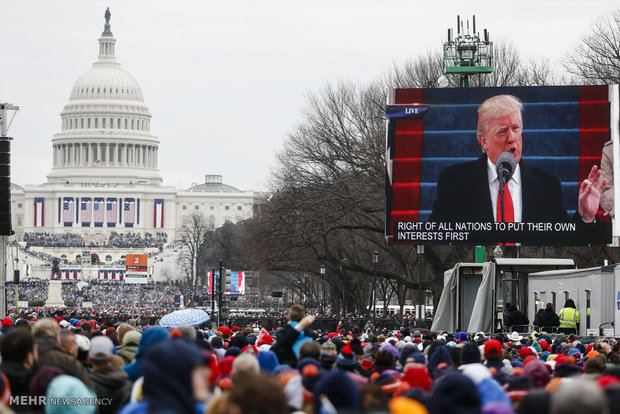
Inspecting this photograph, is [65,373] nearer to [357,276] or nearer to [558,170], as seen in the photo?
[558,170]

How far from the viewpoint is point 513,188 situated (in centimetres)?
3372

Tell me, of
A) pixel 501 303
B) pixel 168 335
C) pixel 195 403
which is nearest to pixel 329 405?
pixel 195 403

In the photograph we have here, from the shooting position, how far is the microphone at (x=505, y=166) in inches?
1337

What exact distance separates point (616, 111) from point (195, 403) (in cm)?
2764

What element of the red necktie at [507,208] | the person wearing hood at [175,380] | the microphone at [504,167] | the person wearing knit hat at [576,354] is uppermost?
the microphone at [504,167]

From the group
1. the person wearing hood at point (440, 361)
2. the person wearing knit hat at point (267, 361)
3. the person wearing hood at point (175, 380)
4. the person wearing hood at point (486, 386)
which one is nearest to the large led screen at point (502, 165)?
the person wearing hood at point (440, 361)

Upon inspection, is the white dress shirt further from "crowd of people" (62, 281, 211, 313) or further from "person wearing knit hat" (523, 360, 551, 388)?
"crowd of people" (62, 281, 211, 313)

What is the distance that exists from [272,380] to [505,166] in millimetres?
27438

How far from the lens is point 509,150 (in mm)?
34219

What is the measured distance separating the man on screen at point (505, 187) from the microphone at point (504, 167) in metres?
0.07

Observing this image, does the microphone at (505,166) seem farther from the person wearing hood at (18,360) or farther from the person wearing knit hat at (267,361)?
the person wearing hood at (18,360)

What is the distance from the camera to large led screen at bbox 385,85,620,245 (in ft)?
110

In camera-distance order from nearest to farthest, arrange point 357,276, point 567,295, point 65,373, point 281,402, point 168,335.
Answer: point 281,402
point 65,373
point 168,335
point 567,295
point 357,276

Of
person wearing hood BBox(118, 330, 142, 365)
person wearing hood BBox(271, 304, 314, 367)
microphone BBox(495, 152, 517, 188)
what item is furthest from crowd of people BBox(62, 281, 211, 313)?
person wearing hood BBox(271, 304, 314, 367)
